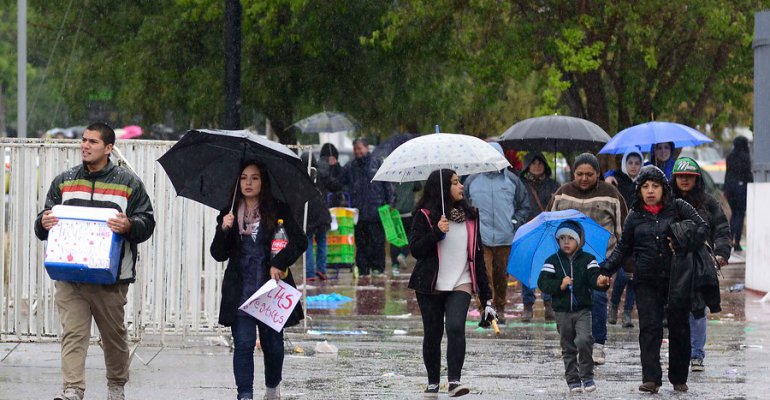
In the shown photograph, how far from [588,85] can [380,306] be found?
8.72 metres

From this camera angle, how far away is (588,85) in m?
23.4

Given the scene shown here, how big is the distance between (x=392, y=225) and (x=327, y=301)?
9.46ft

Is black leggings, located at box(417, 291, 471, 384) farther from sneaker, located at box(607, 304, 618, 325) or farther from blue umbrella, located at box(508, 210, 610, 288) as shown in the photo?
sneaker, located at box(607, 304, 618, 325)

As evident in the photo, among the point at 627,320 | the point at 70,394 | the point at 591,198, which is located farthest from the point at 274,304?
the point at 627,320

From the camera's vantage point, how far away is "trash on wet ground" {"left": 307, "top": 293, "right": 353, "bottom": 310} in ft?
52.4

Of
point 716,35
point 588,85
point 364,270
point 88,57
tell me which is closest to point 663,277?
point 364,270

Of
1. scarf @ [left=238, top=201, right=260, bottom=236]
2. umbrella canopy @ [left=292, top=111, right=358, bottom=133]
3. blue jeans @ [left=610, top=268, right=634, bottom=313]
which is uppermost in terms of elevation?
umbrella canopy @ [left=292, top=111, right=358, bottom=133]

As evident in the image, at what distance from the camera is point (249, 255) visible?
8859 millimetres

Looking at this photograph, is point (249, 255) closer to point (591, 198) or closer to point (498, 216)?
point (591, 198)

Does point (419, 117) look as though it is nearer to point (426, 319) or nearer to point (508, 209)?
point (508, 209)

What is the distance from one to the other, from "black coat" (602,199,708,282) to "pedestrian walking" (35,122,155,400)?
10.8ft

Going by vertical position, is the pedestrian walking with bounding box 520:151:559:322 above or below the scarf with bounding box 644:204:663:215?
above

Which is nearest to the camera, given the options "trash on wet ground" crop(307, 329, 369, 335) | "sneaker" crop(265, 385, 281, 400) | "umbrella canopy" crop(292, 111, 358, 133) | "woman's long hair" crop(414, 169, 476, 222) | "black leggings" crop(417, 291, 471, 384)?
"sneaker" crop(265, 385, 281, 400)

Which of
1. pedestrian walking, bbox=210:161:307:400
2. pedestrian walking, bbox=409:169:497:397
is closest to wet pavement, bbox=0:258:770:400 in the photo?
pedestrian walking, bbox=409:169:497:397
